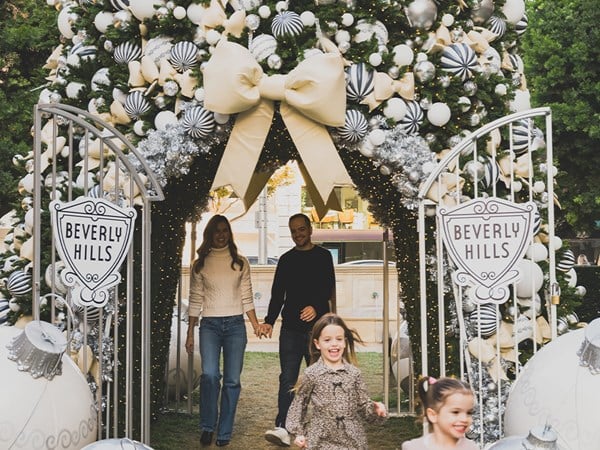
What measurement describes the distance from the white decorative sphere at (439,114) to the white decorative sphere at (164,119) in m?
1.66

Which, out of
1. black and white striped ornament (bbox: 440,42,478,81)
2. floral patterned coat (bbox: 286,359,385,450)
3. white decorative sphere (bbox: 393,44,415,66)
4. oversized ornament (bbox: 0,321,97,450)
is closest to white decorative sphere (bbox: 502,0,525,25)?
black and white striped ornament (bbox: 440,42,478,81)

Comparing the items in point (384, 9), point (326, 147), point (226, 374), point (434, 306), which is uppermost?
point (384, 9)

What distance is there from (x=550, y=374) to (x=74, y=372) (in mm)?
2355

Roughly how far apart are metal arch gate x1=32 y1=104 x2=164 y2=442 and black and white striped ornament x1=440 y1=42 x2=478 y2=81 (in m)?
2.02

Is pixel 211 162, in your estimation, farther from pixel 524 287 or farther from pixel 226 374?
pixel 524 287

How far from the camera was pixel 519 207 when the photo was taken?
5289mm

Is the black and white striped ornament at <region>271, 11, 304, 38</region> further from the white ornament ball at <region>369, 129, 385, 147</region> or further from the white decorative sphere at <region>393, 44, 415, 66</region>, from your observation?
the white ornament ball at <region>369, 129, 385, 147</region>

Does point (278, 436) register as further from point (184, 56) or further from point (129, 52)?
point (129, 52)

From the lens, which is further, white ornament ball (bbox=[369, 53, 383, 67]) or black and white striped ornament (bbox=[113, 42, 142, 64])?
black and white striped ornament (bbox=[113, 42, 142, 64])

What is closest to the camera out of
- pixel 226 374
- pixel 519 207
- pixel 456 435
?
pixel 456 435

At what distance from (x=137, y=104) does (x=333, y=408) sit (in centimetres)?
248

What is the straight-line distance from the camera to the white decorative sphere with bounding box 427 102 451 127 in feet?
19.3

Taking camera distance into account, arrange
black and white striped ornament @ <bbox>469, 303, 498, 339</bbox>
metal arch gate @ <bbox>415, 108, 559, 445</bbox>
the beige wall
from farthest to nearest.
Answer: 1. the beige wall
2. black and white striped ornament @ <bbox>469, 303, 498, 339</bbox>
3. metal arch gate @ <bbox>415, 108, 559, 445</bbox>

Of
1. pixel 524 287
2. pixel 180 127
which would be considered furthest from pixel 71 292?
pixel 524 287
